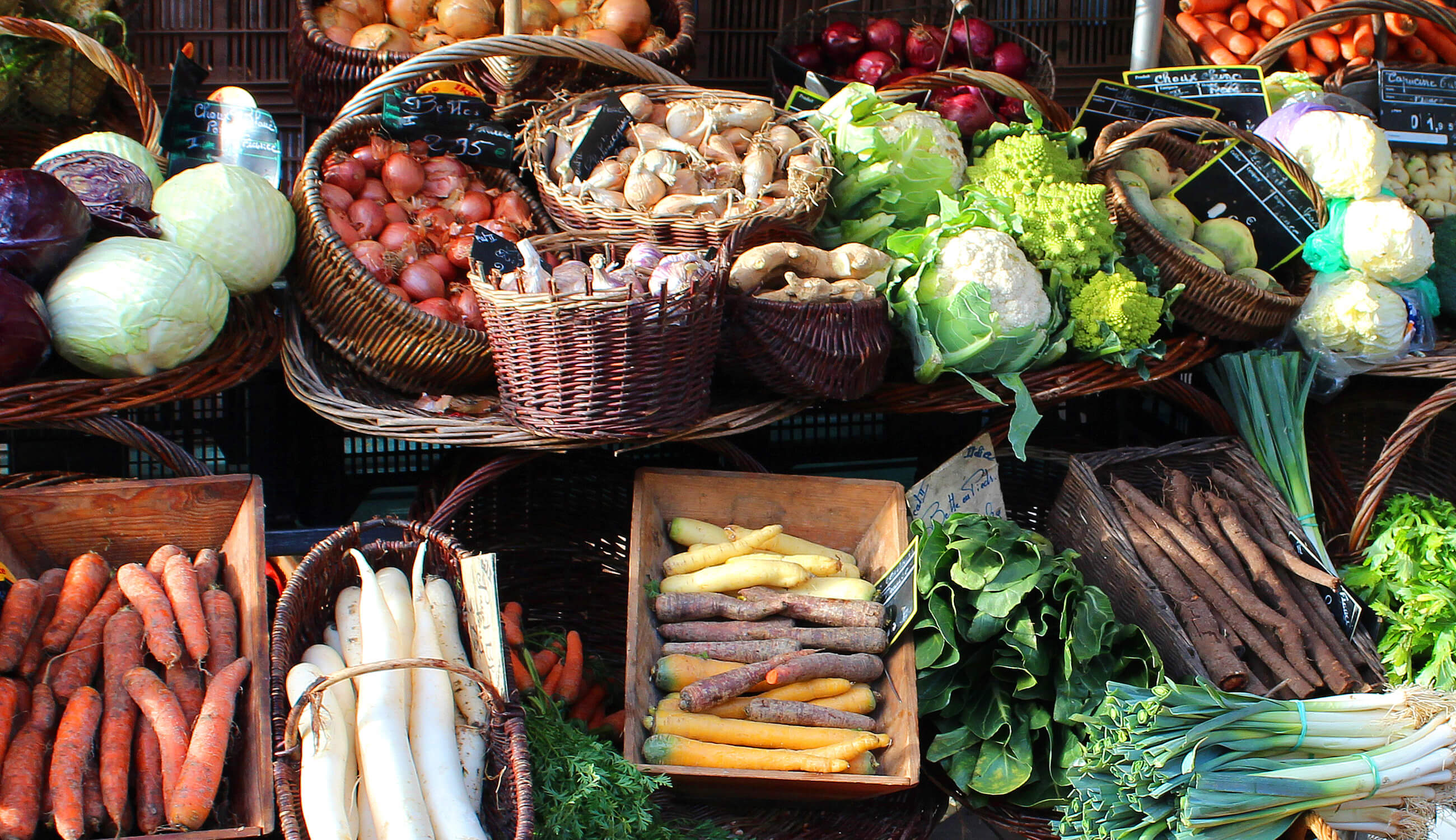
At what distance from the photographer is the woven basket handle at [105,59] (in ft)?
6.97

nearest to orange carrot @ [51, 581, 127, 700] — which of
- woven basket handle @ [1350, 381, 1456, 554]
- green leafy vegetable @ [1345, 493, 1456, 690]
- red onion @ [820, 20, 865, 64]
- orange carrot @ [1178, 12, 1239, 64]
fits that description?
red onion @ [820, 20, 865, 64]

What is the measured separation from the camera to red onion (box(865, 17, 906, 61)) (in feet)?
10.2

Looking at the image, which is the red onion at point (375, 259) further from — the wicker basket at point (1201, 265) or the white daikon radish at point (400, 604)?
the wicker basket at point (1201, 265)

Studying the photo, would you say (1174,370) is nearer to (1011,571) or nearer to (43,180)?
(1011,571)

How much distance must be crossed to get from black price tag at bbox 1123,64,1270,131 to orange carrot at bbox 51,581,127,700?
2538mm

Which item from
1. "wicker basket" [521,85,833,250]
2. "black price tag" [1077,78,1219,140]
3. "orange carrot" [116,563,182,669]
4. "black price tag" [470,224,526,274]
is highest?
"black price tag" [1077,78,1219,140]

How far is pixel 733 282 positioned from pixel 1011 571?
728mm

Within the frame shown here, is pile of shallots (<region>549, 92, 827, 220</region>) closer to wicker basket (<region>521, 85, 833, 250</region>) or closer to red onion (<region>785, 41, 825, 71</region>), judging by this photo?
wicker basket (<region>521, 85, 833, 250</region>)

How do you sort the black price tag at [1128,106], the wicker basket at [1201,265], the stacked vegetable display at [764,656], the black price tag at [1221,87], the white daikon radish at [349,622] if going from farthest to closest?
the black price tag at [1221,87], the black price tag at [1128,106], the wicker basket at [1201,265], the stacked vegetable display at [764,656], the white daikon radish at [349,622]

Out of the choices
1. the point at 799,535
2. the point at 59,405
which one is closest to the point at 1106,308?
the point at 799,535

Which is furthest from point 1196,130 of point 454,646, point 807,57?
point 454,646

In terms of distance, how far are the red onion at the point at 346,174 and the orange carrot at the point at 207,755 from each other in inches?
42.2

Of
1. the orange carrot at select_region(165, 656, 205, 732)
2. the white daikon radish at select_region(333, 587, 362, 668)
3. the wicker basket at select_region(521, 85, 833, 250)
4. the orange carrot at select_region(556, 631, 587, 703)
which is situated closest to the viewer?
the orange carrot at select_region(165, 656, 205, 732)

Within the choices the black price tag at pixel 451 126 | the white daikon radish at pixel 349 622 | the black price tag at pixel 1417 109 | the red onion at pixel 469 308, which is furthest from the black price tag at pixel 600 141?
the black price tag at pixel 1417 109
